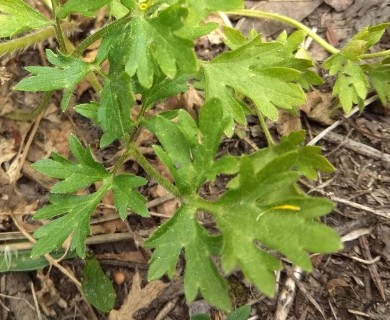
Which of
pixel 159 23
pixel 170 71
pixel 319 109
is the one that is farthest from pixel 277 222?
pixel 319 109

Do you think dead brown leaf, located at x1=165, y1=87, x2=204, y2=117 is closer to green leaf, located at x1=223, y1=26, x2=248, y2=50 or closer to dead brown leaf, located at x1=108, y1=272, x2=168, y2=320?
green leaf, located at x1=223, y1=26, x2=248, y2=50

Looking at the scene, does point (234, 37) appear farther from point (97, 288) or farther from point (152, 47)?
point (97, 288)

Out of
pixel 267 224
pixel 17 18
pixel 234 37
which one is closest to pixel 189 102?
pixel 234 37

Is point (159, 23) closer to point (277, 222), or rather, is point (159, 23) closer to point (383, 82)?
point (277, 222)

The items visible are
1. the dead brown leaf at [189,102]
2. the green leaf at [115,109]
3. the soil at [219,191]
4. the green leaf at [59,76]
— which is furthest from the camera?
the dead brown leaf at [189,102]

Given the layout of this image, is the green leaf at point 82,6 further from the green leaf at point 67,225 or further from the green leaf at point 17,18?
the green leaf at point 67,225

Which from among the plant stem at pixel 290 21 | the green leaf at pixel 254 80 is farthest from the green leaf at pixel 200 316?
the plant stem at pixel 290 21
